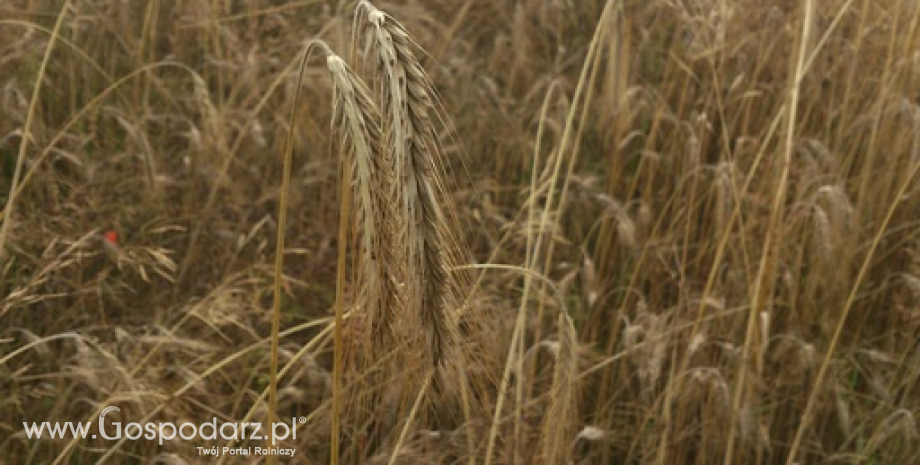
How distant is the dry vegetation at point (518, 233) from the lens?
1738 mm

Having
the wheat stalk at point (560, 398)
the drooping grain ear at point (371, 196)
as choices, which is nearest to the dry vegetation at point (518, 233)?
the wheat stalk at point (560, 398)

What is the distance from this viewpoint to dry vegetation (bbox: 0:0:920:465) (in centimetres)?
174

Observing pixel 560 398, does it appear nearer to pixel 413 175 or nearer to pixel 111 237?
pixel 413 175

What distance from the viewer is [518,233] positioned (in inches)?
83.7

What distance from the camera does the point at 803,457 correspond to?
74.7 inches

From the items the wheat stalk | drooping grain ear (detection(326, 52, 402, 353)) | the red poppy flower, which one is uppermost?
drooping grain ear (detection(326, 52, 402, 353))

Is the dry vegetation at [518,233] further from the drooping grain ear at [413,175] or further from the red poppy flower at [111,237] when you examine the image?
the drooping grain ear at [413,175]

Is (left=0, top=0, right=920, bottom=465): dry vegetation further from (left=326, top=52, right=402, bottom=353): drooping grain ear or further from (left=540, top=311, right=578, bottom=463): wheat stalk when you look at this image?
(left=326, top=52, right=402, bottom=353): drooping grain ear

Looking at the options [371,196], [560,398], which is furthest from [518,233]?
[371,196]

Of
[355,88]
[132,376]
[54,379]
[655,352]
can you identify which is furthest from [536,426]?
[355,88]

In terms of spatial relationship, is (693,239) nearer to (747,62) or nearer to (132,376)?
(747,62)

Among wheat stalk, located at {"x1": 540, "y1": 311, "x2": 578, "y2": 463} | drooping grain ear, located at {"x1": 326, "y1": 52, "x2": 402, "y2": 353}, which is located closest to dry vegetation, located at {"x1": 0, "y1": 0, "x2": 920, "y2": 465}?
wheat stalk, located at {"x1": 540, "y1": 311, "x2": 578, "y2": 463}

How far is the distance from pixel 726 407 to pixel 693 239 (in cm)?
52

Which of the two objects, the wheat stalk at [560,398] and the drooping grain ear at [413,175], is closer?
the drooping grain ear at [413,175]
